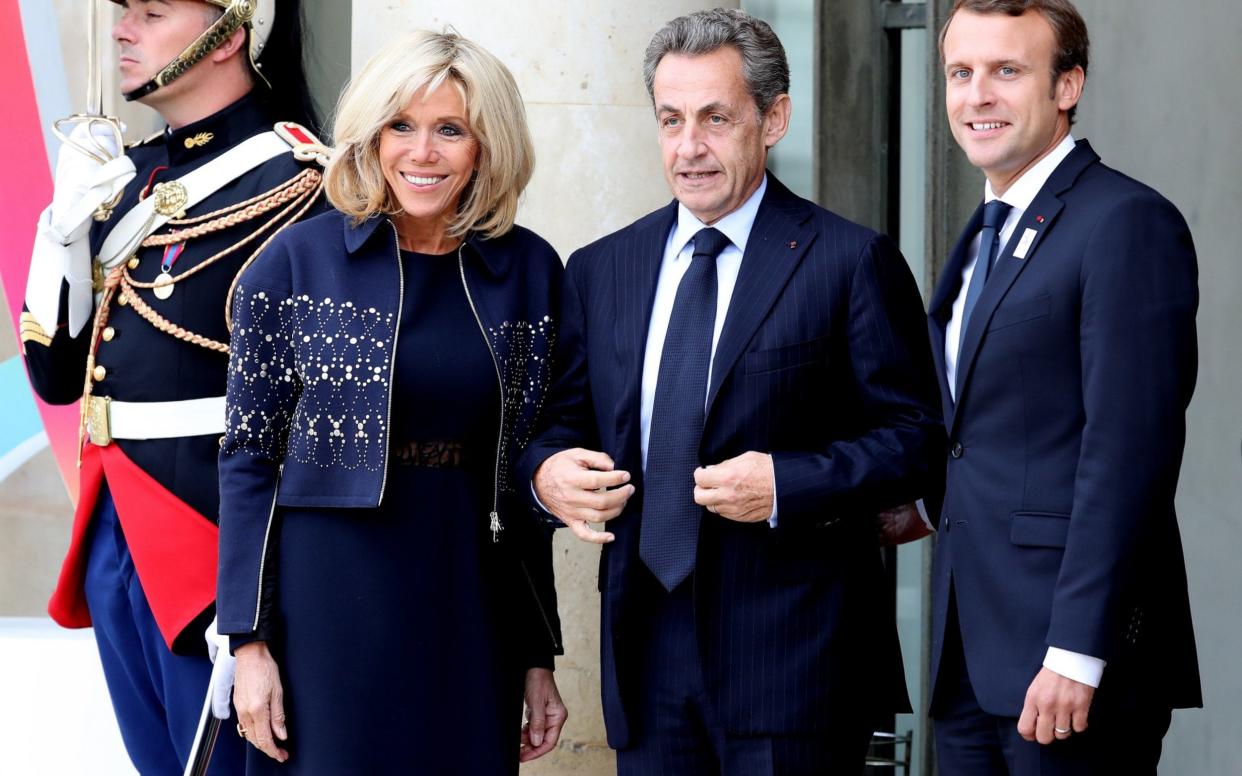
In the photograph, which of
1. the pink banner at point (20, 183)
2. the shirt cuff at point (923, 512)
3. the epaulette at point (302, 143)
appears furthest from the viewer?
the pink banner at point (20, 183)

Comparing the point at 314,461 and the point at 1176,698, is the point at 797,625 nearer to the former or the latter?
the point at 1176,698

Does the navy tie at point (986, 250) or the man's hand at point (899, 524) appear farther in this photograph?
the man's hand at point (899, 524)

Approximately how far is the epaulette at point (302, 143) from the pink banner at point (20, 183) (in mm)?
1395

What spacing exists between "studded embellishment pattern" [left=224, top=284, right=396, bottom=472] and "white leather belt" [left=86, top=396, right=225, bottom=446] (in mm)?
402

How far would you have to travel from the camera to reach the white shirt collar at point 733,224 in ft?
9.41

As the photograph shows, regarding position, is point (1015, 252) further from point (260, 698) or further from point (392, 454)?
point (260, 698)

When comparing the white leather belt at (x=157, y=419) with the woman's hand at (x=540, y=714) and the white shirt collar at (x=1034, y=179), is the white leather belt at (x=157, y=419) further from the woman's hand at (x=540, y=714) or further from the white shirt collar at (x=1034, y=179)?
the white shirt collar at (x=1034, y=179)

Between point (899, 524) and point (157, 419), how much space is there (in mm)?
1362

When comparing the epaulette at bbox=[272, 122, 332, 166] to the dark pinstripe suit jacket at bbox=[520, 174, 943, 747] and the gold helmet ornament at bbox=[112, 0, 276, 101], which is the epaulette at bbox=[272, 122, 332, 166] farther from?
the dark pinstripe suit jacket at bbox=[520, 174, 943, 747]

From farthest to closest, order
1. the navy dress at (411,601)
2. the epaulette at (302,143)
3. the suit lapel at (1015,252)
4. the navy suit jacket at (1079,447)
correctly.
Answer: the epaulette at (302,143), the navy dress at (411,601), the suit lapel at (1015,252), the navy suit jacket at (1079,447)

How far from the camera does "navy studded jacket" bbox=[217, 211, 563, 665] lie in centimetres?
282

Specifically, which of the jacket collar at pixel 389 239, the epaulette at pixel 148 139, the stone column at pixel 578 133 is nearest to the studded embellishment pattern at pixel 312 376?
the jacket collar at pixel 389 239

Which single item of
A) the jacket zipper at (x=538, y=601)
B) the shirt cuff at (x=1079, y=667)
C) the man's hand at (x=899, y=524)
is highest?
the man's hand at (x=899, y=524)

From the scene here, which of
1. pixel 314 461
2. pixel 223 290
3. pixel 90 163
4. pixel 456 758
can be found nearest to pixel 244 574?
pixel 314 461
